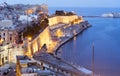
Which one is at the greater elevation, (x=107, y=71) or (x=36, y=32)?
(x=36, y=32)

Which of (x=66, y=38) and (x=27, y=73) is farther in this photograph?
(x=66, y=38)

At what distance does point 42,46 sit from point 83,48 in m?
3.65

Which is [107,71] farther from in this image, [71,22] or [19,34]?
[71,22]

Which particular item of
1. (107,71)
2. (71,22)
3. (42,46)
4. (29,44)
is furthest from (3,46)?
(71,22)

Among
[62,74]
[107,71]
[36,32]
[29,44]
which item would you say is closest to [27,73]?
[62,74]

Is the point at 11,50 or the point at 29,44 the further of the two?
the point at 29,44

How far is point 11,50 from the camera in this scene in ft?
29.4

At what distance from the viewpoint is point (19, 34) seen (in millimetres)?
11641

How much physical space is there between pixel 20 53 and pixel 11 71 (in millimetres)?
1736

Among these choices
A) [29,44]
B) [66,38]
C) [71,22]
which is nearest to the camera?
[29,44]

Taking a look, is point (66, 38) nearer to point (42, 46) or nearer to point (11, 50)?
point (42, 46)

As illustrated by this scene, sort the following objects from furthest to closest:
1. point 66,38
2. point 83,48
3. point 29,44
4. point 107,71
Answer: point 66,38
point 83,48
point 107,71
point 29,44


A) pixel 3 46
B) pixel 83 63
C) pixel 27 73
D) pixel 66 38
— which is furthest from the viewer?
pixel 66 38

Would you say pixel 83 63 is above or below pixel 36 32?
below
